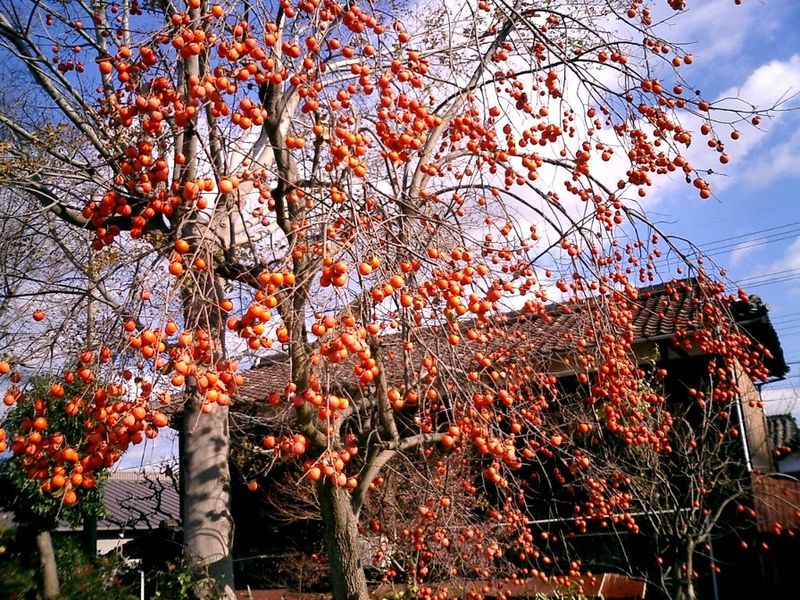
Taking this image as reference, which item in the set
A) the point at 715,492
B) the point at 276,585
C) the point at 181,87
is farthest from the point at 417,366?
the point at 276,585

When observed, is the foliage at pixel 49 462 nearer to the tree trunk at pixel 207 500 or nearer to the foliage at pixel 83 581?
the foliage at pixel 83 581

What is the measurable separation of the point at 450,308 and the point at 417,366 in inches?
63.1

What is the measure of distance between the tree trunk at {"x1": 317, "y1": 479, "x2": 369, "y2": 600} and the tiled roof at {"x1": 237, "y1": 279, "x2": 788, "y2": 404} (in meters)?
0.63

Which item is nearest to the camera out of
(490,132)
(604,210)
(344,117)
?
(344,117)

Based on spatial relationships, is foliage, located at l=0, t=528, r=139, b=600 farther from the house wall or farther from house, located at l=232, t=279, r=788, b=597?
the house wall

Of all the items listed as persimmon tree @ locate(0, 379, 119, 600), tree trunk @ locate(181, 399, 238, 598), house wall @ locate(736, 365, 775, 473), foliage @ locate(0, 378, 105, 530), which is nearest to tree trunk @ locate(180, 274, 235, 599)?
tree trunk @ locate(181, 399, 238, 598)

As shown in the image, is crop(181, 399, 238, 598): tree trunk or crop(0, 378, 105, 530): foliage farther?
crop(181, 399, 238, 598): tree trunk

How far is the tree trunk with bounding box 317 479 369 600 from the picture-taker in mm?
3613

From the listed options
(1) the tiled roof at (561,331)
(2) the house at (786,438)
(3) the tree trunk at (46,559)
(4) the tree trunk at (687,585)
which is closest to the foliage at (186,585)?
(1) the tiled roof at (561,331)

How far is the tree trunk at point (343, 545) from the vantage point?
361cm

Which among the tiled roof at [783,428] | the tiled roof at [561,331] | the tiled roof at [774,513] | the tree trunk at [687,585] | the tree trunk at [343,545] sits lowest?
the tree trunk at [687,585]

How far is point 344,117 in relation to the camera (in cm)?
305

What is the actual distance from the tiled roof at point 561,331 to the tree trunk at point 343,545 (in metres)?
0.63

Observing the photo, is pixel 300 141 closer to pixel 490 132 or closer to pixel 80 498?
pixel 490 132
